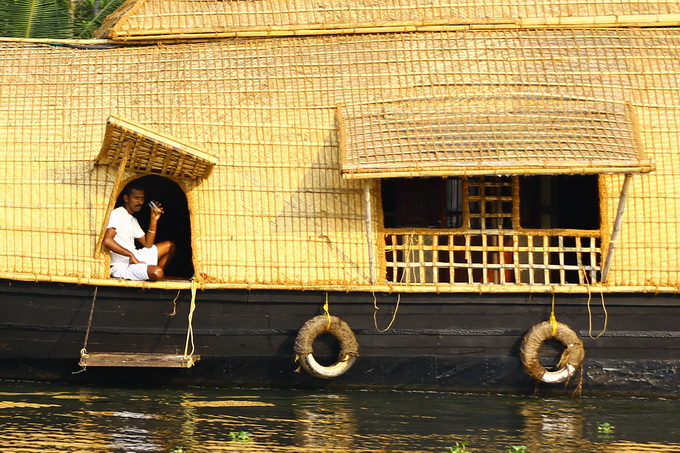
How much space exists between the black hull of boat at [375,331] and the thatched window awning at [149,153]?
0.98m

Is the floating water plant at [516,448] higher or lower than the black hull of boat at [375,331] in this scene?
lower

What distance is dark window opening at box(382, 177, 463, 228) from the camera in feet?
33.0

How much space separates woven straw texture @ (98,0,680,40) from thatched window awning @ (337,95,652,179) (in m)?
0.99

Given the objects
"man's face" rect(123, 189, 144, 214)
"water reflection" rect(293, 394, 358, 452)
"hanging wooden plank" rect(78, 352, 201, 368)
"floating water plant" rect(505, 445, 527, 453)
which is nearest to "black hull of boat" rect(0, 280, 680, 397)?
"hanging wooden plank" rect(78, 352, 201, 368)

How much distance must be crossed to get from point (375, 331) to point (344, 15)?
9.56 feet

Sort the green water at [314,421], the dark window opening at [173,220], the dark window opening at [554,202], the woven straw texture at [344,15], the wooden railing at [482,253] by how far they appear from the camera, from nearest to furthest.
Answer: the green water at [314,421]
the wooden railing at [482,253]
the woven straw texture at [344,15]
the dark window opening at [554,202]
the dark window opening at [173,220]

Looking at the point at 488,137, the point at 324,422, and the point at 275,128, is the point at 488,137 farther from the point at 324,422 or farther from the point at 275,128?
the point at 324,422

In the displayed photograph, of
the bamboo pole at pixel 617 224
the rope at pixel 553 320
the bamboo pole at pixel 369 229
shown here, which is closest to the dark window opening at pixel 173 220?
the bamboo pole at pixel 369 229

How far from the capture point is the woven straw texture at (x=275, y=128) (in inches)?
362

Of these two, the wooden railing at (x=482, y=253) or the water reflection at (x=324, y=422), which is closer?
the water reflection at (x=324, y=422)

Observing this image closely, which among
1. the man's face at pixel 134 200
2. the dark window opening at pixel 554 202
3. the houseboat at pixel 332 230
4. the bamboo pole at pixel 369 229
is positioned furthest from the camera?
the dark window opening at pixel 554 202

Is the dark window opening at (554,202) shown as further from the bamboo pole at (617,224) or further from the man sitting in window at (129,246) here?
the man sitting in window at (129,246)

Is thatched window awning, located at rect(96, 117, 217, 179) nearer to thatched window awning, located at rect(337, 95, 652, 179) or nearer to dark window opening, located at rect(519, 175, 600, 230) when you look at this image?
thatched window awning, located at rect(337, 95, 652, 179)

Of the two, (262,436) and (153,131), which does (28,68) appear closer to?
(153,131)
